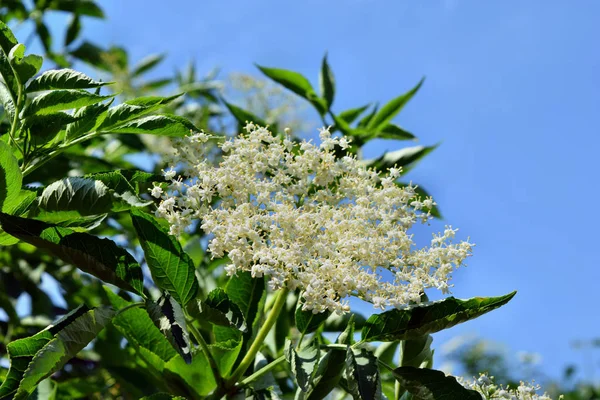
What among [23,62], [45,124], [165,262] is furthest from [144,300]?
[23,62]

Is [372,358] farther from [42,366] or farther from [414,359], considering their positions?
[42,366]

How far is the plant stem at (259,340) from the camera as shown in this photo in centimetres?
168

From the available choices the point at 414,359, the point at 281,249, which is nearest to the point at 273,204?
the point at 281,249

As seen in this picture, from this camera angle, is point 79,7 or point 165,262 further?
point 79,7

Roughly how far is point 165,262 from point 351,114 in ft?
5.43

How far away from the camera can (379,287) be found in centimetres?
157

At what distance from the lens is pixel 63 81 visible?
1.57 meters

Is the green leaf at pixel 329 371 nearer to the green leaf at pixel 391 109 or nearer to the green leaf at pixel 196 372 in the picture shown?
the green leaf at pixel 196 372

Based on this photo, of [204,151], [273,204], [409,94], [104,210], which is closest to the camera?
[104,210]

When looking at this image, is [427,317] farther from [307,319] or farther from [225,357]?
[225,357]

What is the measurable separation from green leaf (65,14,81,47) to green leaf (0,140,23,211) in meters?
3.44

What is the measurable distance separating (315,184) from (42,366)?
768 mm

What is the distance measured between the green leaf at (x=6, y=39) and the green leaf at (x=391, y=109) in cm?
158

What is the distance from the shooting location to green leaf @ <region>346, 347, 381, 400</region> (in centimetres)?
143
